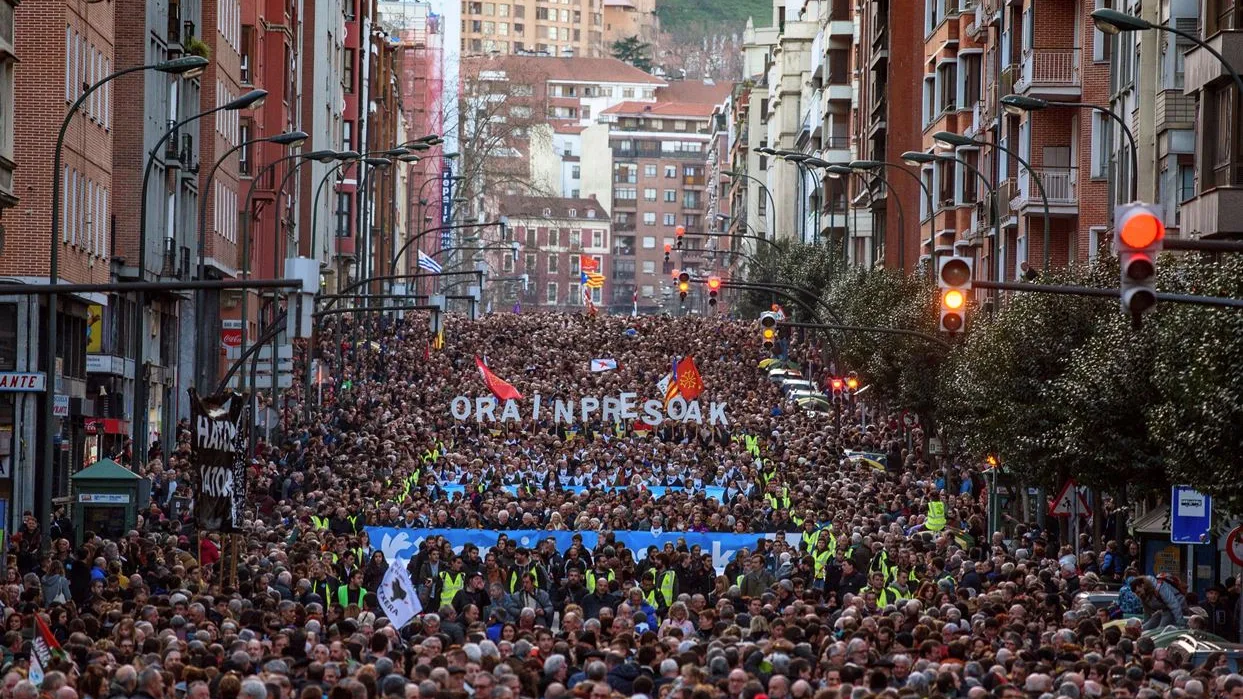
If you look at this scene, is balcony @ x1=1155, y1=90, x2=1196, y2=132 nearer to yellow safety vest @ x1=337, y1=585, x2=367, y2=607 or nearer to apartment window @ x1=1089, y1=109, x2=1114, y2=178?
apartment window @ x1=1089, y1=109, x2=1114, y2=178

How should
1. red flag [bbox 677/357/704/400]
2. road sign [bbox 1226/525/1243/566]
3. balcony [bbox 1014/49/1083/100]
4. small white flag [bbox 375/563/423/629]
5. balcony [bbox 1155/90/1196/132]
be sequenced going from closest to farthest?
small white flag [bbox 375/563/423/629] → road sign [bbox 1226/525/1243/566] → balcony [bbox 1155/90/1196/132] → balcony [bbox 1014/49/1083/100] → red flag [bbox 677/357/704/400]

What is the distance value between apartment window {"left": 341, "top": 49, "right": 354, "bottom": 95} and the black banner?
82550 millimetres

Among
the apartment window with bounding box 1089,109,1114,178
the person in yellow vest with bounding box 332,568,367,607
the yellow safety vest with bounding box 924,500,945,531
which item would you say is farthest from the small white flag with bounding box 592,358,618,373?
the person in yellow vest with bounding box 332,568,367,607

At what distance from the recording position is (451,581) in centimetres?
3095

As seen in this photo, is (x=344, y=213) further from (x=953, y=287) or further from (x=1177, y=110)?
(x=953, y=287)

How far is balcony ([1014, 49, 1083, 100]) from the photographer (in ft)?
190

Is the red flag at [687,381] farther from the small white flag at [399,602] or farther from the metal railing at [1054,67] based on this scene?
the small white flag at [399,602]

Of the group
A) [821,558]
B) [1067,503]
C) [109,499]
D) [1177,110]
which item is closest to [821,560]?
[821,558]

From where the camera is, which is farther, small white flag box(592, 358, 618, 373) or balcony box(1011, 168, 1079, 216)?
small white flag box(592, 358, 618, 373)

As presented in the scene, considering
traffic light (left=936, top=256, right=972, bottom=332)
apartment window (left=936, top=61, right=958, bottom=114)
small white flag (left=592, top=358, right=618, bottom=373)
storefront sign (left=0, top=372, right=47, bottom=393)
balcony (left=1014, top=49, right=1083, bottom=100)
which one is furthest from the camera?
apartment window (left=936, top=61, right=958, bottom=114)

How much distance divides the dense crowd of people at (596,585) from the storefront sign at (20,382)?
7.85ft

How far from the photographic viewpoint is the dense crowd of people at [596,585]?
60.7ft

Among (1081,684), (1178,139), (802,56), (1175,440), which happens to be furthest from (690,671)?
(802,56)

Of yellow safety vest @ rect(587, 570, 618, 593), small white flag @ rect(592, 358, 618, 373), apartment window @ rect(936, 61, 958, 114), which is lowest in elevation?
yellow safety vest @ rect(587, 570, 618, 593)
